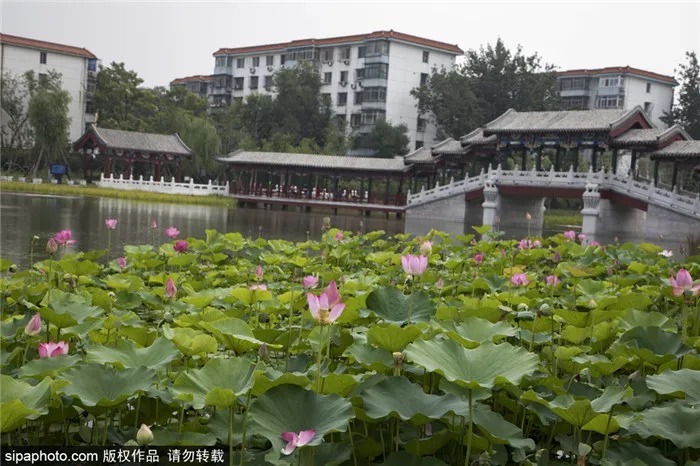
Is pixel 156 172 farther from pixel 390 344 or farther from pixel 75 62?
pixel 390 344

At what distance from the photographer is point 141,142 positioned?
36875 millimetres

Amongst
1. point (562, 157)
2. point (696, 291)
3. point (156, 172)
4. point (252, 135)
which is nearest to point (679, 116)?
point (562, 157)

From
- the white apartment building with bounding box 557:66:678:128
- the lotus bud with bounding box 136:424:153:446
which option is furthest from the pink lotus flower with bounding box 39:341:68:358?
the white apartment building with bounding box 557:66:678:128

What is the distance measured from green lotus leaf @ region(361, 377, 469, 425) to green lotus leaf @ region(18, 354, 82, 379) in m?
0.75

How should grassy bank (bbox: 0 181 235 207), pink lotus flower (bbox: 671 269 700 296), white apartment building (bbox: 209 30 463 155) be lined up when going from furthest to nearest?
Result: white apartment building (bbox: 209 30 463 155) < grassy bank (bbox: 0 181 235 207) < pink lotus flower (bbox: 671 269 700 296)

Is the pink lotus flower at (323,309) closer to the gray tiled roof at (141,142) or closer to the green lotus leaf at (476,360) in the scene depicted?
the green lotus leaf at (476,360)

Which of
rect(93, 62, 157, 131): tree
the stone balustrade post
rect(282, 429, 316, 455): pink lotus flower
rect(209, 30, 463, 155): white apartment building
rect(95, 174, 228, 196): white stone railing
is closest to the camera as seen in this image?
rect(282, 429, 316, 455): pink lotus flower

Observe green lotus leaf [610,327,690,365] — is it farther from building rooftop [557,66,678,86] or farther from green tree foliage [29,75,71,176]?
building rooftop [557,66,678,86]

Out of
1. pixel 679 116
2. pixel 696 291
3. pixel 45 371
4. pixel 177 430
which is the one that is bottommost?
pixel 177 430

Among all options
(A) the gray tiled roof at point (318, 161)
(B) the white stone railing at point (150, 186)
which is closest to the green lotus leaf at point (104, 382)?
(A) the gray tiled roof at point (318, 161)

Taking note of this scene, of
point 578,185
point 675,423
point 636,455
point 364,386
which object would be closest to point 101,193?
point 578,185

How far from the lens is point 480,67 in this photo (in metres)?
44.8

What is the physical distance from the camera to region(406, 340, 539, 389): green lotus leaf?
1.84m

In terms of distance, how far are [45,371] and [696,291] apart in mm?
2053
